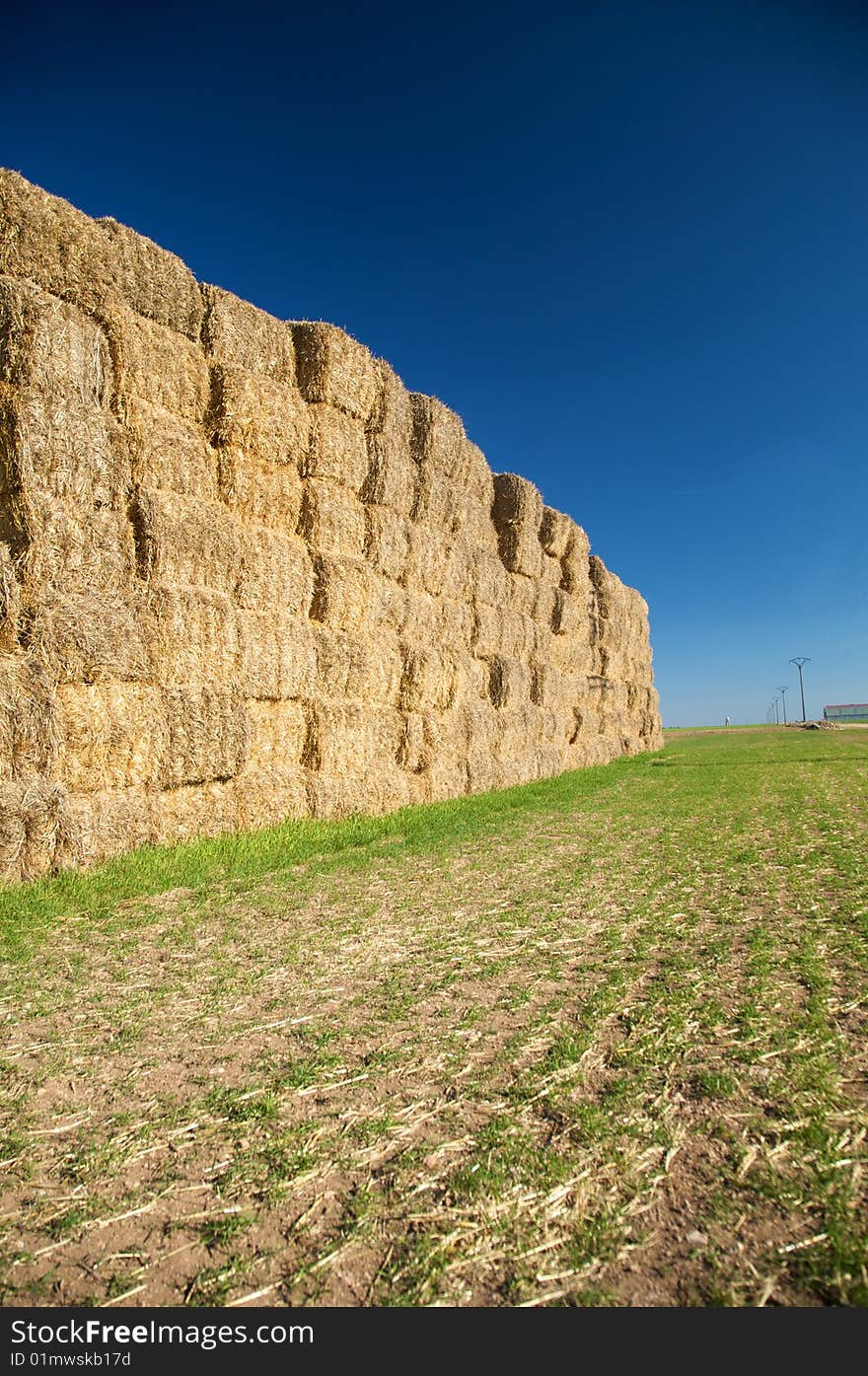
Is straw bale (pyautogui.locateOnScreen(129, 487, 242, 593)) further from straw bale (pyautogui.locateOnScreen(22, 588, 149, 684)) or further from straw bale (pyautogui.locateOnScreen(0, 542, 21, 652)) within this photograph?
straw bale (pyautogui.locateOnScreen(0, 542, 21, 652))

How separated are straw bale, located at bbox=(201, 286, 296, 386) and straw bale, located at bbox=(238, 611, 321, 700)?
3.45 metres

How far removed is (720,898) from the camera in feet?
21.9

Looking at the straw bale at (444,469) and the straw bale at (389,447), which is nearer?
the straw bale at (389,447)

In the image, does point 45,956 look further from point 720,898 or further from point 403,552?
point 403,552

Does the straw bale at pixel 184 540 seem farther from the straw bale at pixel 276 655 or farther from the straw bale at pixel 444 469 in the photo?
the straw bale at pixel 444 469

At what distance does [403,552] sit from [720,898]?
8.60 metres

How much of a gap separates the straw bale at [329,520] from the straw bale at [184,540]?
1.60 meters

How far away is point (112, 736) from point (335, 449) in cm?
586

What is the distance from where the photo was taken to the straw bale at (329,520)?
1152 cm

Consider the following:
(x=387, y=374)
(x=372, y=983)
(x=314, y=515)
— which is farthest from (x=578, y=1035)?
(x=387, y=374)

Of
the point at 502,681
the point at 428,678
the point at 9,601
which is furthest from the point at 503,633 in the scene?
the point at 9,601

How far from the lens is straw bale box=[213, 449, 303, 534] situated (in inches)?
402

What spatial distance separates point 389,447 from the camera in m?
12.8

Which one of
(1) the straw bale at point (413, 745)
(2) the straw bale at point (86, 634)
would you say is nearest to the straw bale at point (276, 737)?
(2) the straw bale at point (86, 634)
